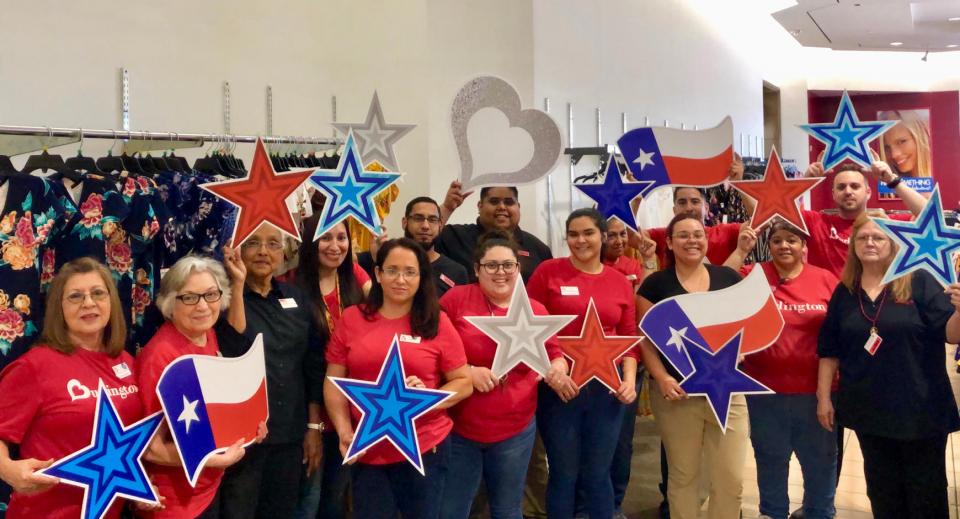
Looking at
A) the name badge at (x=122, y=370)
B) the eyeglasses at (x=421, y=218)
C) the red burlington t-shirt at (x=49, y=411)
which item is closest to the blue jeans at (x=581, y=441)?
the eyeglasses at (x=421, y=218)

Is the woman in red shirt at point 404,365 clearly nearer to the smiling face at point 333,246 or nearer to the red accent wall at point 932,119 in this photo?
the smiling face at point 333,246

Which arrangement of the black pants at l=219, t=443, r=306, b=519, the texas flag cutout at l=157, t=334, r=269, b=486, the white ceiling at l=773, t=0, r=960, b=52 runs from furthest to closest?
the white ceiling at l=773, t=0, r=960, b=52 → the black pants at l=219, t=443, r=306, b=519 → the texas flag cutout at l=157, t=334, r=269, b=486

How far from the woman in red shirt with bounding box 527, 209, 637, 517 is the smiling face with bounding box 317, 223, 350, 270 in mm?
854

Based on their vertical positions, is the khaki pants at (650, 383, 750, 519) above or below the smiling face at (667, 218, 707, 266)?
below

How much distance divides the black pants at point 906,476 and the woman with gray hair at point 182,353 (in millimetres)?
2218

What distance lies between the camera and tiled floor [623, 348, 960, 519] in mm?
4016

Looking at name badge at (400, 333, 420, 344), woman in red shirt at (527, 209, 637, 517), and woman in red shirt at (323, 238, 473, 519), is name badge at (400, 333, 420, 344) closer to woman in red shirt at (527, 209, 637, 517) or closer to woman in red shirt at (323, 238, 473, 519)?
woman in red shirt at (323, 238, 473, 519)

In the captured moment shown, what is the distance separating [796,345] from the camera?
3.13 metres

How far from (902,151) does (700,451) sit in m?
12.1

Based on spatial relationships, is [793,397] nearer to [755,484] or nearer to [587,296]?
[587,296]

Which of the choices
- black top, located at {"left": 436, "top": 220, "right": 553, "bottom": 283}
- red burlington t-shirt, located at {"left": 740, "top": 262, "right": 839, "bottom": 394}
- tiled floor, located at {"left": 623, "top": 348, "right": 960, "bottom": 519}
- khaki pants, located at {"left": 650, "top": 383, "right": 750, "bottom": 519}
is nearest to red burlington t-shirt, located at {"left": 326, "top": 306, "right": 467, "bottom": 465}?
khaki pants, located at {"left": 650, "top": 383, "right": 750, "bottom": 519}

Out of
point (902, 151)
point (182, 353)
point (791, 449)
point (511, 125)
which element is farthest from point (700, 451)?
point (902, 151)

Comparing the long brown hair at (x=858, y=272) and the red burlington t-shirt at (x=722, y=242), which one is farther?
the red burlington t-shirt at (x=722, y=242)

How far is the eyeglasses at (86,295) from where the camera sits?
2074 millimetres
